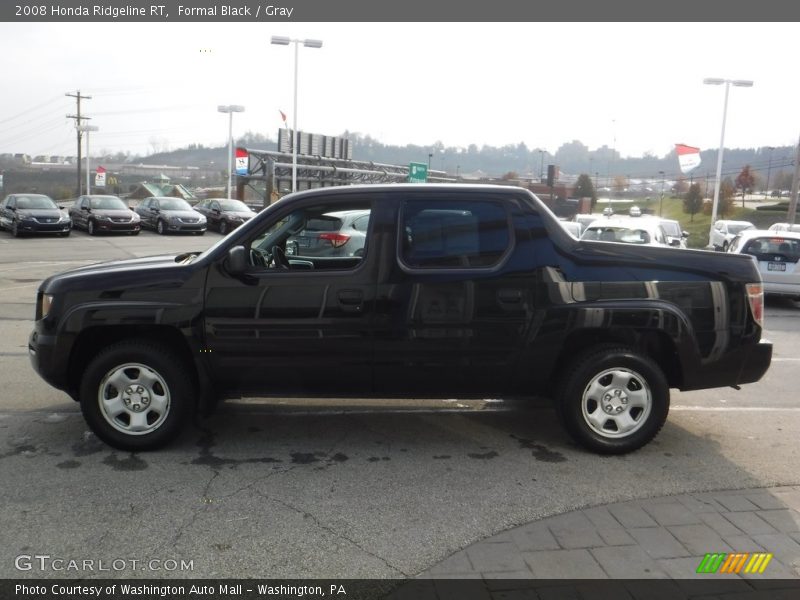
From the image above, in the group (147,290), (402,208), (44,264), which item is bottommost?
(44,264)

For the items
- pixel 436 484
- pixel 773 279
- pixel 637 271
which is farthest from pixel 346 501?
pixel 773 279

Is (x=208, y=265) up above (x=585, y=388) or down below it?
above

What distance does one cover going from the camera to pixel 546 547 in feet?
12.1

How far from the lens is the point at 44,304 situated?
511 centimetres

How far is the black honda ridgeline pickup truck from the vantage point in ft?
16.1

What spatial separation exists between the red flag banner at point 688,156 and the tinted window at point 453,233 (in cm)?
3172

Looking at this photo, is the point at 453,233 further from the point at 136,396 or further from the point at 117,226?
the point at 117,226

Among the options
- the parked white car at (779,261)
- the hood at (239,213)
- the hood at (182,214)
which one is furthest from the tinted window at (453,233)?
the hood at (239,213)

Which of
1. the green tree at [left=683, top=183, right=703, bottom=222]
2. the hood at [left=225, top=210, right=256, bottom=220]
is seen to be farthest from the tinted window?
the green tree at [left=683, top=183, right=703, bottom=222]

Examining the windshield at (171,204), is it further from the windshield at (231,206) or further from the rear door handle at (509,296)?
the rear door handle at (509,296)

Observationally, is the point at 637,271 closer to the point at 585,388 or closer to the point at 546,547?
the point at 585,388

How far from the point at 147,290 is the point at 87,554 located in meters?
1.90

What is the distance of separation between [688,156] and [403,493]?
→ 33258 millimetres

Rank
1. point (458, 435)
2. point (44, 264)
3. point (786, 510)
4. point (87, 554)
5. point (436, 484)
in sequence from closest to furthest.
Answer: point (87, 554) → point (786, 510) → point (436, 484) → point (458, 435) → point (44, 264)
